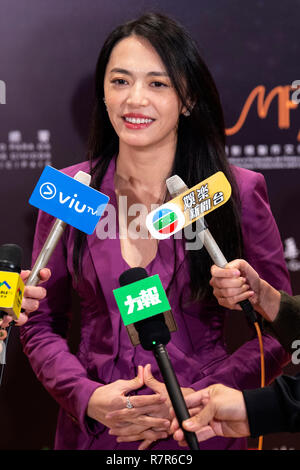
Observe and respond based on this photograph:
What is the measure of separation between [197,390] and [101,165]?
682 millimetres

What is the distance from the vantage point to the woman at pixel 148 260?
58.7 inches

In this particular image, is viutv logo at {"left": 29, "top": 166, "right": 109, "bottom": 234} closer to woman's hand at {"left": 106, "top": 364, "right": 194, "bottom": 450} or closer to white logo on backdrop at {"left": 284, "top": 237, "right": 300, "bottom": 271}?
woman's hand at {"left": 106, "top": 364, "right": 194, "bottom": 450}

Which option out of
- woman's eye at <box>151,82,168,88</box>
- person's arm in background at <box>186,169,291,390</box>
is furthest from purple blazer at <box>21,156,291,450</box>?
woman's eye at <box>151,82,168,88</box>

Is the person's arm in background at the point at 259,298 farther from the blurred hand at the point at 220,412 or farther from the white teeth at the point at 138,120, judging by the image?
the white teeth at the point at 138,120

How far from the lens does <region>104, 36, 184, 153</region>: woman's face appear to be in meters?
1.49


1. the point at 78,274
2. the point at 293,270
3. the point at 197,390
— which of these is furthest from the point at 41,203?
the point at 293,270

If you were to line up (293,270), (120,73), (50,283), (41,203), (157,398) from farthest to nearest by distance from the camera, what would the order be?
(293,270)
(50,283)
(120,73)
(157,398)
(41,203)

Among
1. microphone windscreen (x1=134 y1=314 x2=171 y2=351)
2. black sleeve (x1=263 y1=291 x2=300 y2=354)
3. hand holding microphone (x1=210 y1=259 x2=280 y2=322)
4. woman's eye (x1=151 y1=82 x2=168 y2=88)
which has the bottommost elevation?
black sleeve (x1=263 y1=291 x2=300 y2=354)

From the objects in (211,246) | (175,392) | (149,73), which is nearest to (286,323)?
(211,246)

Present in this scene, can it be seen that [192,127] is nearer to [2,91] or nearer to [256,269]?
[256,269]

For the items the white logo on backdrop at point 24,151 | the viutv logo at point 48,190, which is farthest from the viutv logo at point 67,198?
the white logo on backdrop at point 24,151

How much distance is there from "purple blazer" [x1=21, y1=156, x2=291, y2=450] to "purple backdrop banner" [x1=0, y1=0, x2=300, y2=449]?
0.32m

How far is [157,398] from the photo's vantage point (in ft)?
4.57
